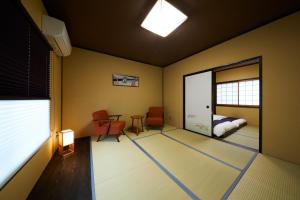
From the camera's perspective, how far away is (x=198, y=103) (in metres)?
3.43

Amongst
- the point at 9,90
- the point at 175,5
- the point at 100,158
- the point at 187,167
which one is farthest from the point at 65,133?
the point at 175,5

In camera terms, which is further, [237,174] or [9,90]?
[237,174]

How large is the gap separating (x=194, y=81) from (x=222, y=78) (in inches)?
117

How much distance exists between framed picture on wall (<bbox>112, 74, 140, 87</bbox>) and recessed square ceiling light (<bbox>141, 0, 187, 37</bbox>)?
2.01 metres

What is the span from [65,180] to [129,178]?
34.3 inches

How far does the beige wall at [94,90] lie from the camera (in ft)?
9.70

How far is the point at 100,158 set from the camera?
2.04 m

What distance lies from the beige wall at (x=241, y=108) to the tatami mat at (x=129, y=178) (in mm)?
4672

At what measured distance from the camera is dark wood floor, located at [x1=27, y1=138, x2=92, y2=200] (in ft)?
4.17

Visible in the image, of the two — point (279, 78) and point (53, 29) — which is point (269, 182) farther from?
point (53, 29)

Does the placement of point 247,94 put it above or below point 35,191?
above

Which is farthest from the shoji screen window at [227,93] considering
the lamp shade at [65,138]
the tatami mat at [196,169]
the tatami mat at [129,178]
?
the lamp shade at [65,138]

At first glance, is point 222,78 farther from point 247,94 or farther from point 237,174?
point 237,174

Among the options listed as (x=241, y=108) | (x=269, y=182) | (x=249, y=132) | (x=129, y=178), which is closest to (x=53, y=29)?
(x=129, y=178)
